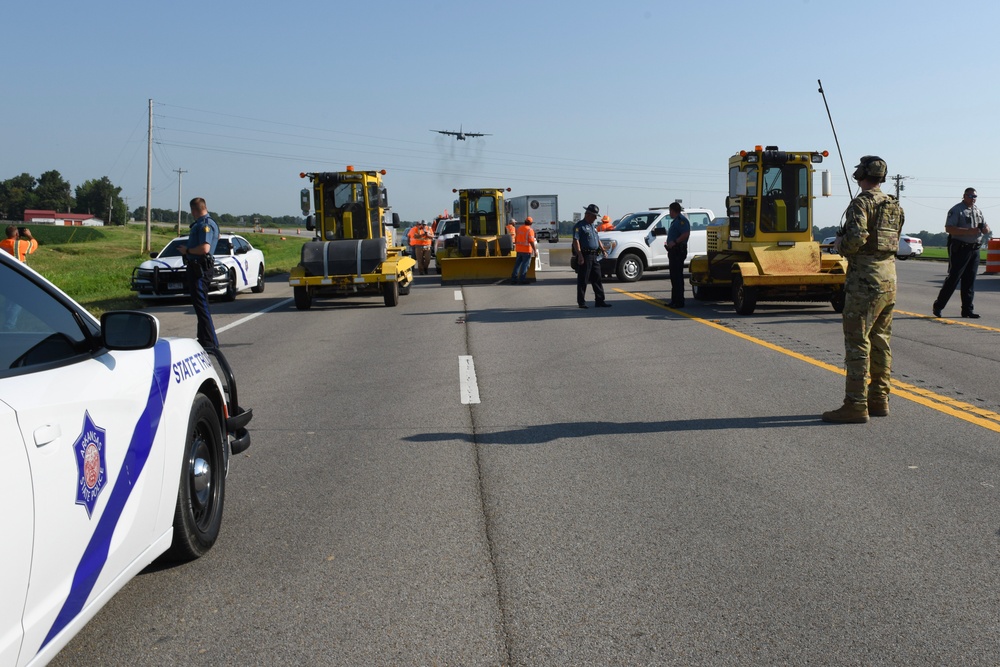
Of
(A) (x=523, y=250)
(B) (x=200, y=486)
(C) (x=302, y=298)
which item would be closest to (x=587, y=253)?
(C) (x=302, y=298)

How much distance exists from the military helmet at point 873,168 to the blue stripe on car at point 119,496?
224 inches

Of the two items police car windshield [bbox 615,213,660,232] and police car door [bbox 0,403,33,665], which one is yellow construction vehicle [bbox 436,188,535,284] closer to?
police car windshield [bbox 615,213,660,232]

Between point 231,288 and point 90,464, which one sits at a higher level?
point 90,464

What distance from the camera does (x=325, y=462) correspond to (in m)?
6.64

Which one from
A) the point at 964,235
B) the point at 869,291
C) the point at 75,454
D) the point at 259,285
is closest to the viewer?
the point at 75,454

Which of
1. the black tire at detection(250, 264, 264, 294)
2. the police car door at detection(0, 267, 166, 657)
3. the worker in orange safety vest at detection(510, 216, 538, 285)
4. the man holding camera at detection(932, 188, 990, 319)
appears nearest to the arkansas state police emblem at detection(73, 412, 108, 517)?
the police car door at detection(0, 267, 166, 657)

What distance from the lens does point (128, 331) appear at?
3.69 meters

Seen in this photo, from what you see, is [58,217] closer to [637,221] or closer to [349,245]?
[637,221]

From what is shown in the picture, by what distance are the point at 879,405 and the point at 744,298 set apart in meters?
8.62

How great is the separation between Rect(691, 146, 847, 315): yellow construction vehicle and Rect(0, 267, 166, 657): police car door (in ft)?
43.7

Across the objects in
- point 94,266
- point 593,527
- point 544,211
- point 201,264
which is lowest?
point 593,527

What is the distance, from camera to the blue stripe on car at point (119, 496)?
A: 312cm

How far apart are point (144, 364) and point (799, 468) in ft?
13.2

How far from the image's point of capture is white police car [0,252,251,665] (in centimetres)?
277
